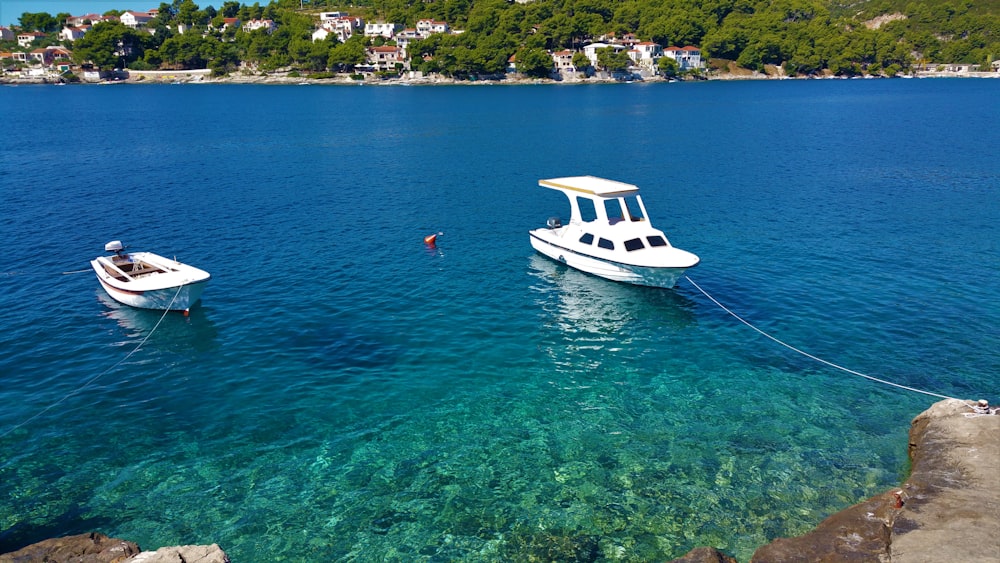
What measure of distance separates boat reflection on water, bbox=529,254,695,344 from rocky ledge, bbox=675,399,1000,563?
613 inches

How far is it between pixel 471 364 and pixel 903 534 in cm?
1958

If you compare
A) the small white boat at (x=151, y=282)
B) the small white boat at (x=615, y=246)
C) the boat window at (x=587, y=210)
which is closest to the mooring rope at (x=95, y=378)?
the small white boat at (x=151, y=282)

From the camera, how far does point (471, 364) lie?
3192 cm

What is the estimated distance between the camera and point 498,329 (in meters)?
36.0

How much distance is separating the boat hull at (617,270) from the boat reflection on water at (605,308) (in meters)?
0.56

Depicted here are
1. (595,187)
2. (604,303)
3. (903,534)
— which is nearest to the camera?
(903,534)

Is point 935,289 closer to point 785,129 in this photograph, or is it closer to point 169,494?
point 169,494

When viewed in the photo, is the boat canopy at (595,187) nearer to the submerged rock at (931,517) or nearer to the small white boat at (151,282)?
the small white boat at (151,282)

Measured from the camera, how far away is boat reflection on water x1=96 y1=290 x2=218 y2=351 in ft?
114

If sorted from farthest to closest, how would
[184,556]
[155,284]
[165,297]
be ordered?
[165,297], [155,284], [184,556]

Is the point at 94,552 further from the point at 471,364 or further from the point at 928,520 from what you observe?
the point at 928,520

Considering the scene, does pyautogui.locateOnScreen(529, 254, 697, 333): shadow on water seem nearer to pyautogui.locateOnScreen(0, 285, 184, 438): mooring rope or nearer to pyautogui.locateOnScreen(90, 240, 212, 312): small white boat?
pyautogui.locateOnScreen(90, 240, 212, 312): small white boat

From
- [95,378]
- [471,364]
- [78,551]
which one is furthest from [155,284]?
[78,551]

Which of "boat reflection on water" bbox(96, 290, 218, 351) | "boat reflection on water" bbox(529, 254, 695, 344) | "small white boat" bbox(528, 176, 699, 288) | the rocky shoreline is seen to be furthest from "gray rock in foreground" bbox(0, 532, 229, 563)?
"small white boat" bbox(528, 176, 699, 288)
